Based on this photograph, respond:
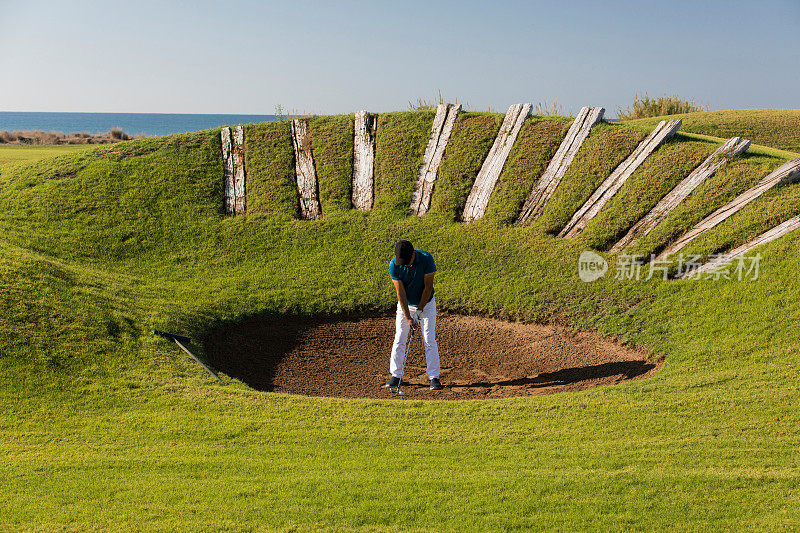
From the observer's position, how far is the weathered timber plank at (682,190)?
1385 centimetres

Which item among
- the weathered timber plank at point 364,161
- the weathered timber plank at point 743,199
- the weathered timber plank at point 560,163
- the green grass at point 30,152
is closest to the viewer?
the weathered timber plank at point 743,199

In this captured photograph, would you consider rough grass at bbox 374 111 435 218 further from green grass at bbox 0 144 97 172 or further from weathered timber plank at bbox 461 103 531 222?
green grass at bbox 0 144 97 172

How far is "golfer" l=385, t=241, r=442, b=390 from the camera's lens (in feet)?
29.3

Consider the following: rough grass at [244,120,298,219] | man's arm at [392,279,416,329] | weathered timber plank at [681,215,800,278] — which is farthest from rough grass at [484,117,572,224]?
man's arm at [392,279,416,329]

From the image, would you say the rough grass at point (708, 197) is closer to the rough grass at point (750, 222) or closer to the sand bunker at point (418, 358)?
Answer: the rough grass at point (750, 222)

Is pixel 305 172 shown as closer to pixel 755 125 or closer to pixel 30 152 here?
pixel 30 152

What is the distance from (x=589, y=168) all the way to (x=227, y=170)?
1072cm

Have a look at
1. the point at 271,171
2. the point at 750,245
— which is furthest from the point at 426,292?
the point at 271,171

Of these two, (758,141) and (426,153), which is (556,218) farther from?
(758,141)

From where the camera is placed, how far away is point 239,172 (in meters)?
18.2

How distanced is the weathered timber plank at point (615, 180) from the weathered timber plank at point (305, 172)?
691 centimetres

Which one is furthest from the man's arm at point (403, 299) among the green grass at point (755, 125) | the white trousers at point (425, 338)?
the green grass at point (755, 125)

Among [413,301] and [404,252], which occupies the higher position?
[404,252]

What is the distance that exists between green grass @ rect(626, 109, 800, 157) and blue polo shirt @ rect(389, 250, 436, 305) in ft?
→ 50.4
